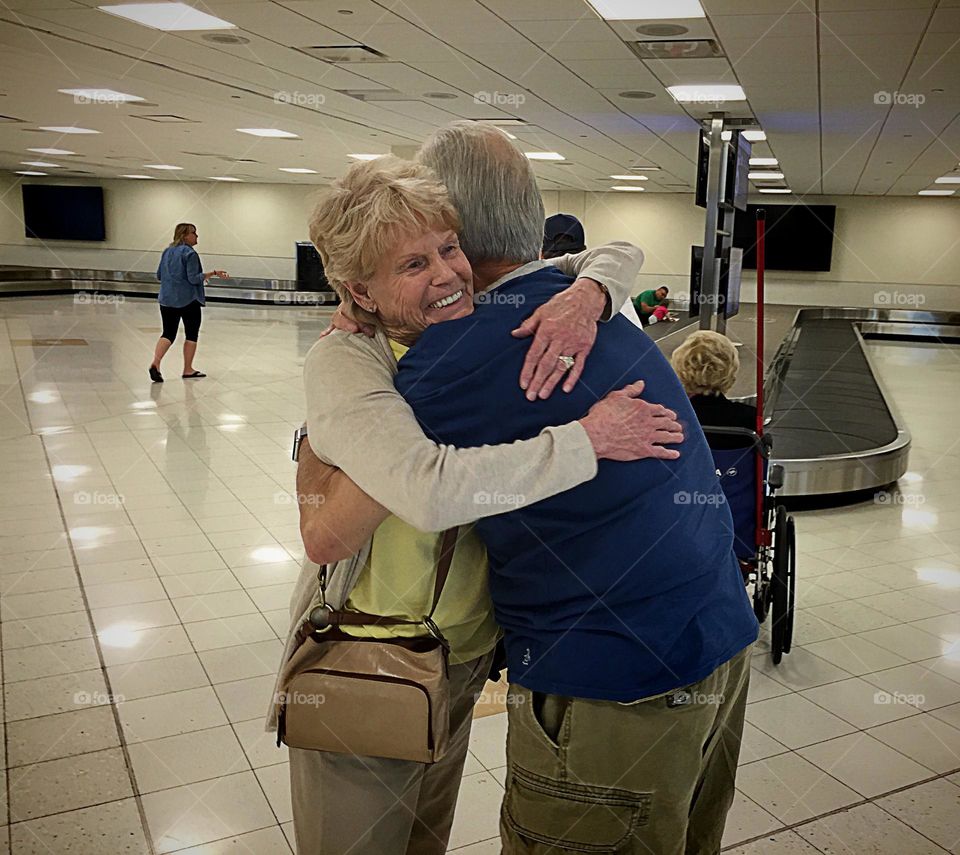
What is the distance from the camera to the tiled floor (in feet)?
9.98

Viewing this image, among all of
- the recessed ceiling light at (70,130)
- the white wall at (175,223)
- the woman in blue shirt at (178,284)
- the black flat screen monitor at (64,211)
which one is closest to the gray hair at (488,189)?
the woman in blue shirt at (178,284)

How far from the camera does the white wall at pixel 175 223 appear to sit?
29.4 m

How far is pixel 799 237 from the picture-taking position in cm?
2597

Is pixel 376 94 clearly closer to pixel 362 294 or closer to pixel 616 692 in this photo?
pixel 362 294

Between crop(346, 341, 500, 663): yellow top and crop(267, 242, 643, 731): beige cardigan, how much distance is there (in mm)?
155

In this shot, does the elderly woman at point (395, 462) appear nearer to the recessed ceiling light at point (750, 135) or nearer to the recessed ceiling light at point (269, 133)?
the recessed ceiling light at point (750, 135)

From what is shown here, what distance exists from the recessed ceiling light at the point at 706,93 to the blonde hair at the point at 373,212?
8254mm

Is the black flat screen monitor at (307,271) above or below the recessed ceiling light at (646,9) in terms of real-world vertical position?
below

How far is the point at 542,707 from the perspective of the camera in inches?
60.9

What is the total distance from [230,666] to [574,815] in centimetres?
291

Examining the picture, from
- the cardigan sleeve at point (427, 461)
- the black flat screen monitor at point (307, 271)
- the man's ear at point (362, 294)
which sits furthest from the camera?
the black flat screen monitor at point (307, 271)

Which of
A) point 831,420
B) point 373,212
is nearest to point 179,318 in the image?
point 831,420

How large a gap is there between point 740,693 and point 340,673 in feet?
2.39

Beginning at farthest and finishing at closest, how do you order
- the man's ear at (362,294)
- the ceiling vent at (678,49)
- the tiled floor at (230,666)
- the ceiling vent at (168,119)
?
the ceiling vent at (168,119) < the ceiling vent at (678,49) < the tiled floor at (230,666) < the man's ear at (362,294)
